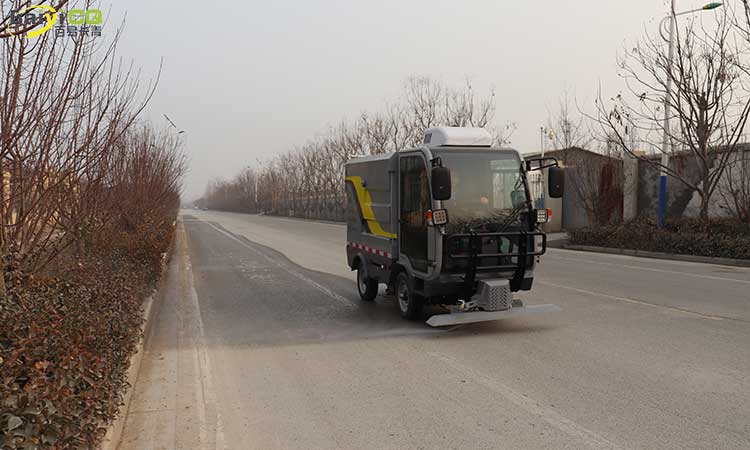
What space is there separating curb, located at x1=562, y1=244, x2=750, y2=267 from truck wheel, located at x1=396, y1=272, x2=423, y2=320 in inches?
475

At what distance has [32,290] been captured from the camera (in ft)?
20.2

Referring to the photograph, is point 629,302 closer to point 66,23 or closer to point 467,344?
point 467,344

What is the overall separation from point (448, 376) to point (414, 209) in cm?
278

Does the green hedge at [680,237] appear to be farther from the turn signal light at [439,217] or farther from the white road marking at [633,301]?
the turn signal light at [439,217]

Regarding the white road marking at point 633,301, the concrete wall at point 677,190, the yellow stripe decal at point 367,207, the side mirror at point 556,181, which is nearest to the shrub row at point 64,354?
the yellow stripe decal at point 367,207

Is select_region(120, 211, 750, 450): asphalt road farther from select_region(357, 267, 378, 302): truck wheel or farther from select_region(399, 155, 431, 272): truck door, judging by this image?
select_region(399, 155, 431, 272): truck door

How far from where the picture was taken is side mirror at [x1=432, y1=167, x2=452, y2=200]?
7.00 meters

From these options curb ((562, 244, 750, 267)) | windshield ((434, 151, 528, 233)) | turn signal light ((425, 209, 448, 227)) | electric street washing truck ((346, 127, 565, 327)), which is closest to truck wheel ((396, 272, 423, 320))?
electric street washing truck ((346, 127, 565, 327))

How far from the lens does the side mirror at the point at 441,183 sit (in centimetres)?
700

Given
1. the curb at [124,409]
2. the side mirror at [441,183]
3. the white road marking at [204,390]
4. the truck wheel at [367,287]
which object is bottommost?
the white road marking at [204,390]

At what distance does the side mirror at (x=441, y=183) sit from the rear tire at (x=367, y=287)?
3.54 m

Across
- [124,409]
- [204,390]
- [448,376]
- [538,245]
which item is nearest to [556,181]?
[538,245]

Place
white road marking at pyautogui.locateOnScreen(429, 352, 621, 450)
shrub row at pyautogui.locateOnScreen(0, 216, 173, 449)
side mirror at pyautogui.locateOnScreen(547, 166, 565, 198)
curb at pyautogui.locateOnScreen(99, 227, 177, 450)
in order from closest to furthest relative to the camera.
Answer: shrub row at pyautogui.locateOnScreen(0, 216, 173, 449), curb at pyautogui.locateOnScreen(99, 227, 177, 450), white road marking at pyautogui.locateOnScreen(429, 352, 621, 450), side mirror at pyautogui.locateOnScreen(547, 166, 565, 198)

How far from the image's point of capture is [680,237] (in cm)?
1880
